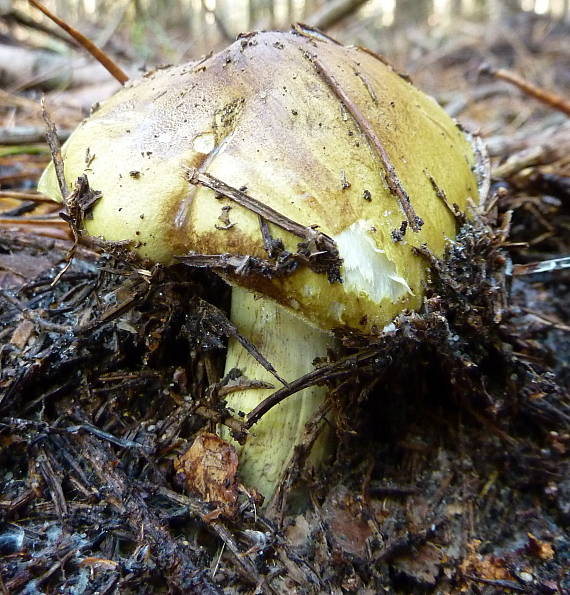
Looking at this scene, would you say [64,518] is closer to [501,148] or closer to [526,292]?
[526,292]

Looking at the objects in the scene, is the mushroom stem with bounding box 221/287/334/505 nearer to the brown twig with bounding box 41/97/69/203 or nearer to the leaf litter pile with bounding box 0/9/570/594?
the leaf litter pile with bounding box 0/9/570/594

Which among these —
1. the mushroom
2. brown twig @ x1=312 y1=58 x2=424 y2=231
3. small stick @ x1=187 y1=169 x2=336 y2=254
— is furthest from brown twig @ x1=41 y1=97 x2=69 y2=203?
brown twig @ x1=312 y1=58 x2=424 y2=231

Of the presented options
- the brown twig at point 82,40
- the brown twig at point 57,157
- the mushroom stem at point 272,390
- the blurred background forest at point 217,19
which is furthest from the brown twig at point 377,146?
the blurred background forest at point 217,19

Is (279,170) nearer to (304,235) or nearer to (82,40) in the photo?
(304,235)

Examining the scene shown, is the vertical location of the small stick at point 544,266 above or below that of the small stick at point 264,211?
below

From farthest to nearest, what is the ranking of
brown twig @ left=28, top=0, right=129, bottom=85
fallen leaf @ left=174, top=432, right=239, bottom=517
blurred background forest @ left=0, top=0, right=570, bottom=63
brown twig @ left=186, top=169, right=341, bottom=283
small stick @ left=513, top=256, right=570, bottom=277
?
1. blurred background forest @ left=0, top=0, right=570, bottom=63
2. brown twig @ left=28, top=0, right=129, bottom=85
3. small stick @ left=513, top=256, right=570, bottom=277
4. fallen leaf @ left=174, top=432, right=239, bottom=517
5. brown twig @ left=186, top=169, right=341, bottom=283

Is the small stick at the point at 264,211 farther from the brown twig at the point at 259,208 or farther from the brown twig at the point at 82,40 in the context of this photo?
the brown twig at the point at 82,40
